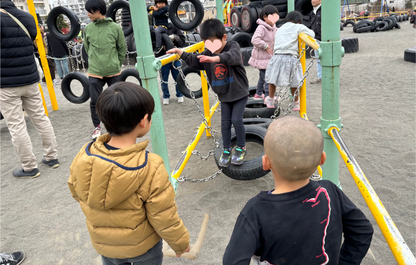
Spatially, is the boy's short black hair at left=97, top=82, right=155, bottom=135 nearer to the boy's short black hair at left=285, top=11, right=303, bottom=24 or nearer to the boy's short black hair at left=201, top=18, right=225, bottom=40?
the boy's short black hair at left=201, top=18, right=225, bottom=40

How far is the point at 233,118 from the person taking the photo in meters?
2.73

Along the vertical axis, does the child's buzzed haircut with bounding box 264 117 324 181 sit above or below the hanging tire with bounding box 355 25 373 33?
above

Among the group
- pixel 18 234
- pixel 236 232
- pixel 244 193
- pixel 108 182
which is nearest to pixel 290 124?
pixel 236 232

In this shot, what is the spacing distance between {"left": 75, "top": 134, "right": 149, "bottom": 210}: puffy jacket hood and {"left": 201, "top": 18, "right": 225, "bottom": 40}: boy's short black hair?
1.53m

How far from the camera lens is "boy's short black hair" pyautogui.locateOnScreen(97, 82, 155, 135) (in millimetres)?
1217

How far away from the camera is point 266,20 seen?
15.3 feet

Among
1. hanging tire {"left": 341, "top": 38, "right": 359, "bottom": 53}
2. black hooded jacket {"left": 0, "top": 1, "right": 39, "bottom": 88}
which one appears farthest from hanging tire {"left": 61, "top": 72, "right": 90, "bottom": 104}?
hanging tire {"left": 341, "top": 38, "right": 359, "bottom": 53}

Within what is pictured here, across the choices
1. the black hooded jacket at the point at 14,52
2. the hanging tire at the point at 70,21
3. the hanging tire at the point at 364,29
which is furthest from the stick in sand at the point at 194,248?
the hanging tire at the point at 364,29

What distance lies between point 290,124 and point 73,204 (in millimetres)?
2509

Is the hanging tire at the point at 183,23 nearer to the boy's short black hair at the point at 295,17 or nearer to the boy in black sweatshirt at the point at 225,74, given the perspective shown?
the boy's short black hair at the point at 295,17

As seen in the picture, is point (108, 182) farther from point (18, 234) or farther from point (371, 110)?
point (371, 110)

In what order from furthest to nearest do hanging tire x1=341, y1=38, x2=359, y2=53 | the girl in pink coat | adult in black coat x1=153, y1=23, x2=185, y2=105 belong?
1. hanging tire x1=341, y1=38, x2=359, y2=53
2. adult in black coat x1=153, y1=23, x2=185, y2=105
3. the girl in pink coat

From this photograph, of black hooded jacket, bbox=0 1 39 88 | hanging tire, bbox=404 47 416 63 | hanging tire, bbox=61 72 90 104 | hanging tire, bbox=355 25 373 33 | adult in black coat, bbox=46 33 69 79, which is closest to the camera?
black hooded jacket, bbox=0 1 39 88

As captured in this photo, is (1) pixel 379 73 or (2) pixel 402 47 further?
(2) pixel 402 47
